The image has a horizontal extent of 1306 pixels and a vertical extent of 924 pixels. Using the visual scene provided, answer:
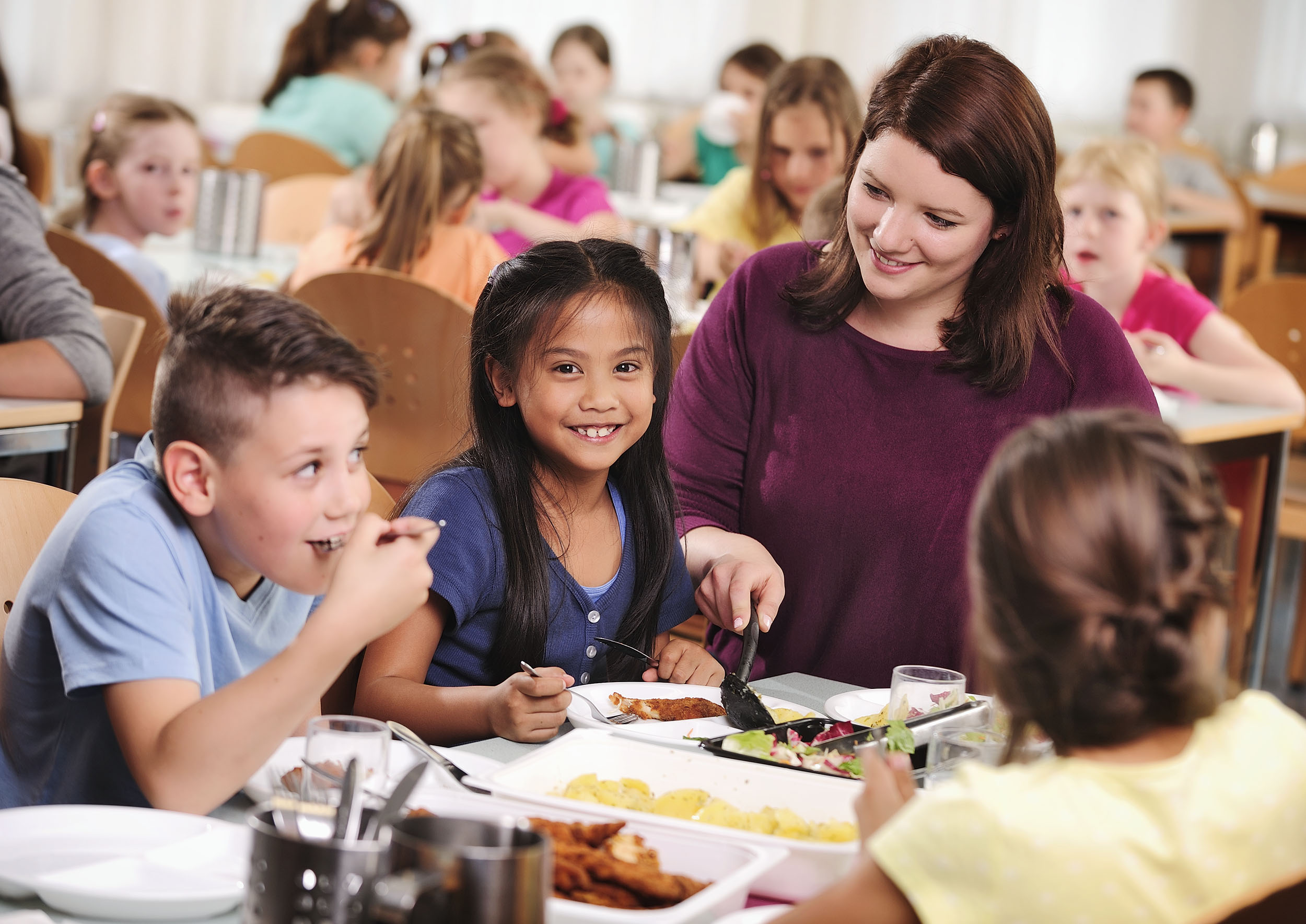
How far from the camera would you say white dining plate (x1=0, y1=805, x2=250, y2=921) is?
34.6 inches

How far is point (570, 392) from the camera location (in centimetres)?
161

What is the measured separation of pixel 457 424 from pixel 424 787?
88 centimetres

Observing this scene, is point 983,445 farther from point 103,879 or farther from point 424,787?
point 103,879

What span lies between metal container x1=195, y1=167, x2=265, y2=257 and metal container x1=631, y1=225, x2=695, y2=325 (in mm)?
1038

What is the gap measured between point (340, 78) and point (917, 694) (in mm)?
4888

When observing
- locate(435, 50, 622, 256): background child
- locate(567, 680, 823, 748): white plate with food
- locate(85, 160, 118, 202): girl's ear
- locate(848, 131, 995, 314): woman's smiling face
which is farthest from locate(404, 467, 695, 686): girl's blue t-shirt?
locate(435, 50, 622, 256): background child

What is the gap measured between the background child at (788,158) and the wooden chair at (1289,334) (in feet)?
3.86

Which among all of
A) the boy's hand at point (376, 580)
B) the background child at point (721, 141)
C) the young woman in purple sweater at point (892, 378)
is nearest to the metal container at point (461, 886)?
the boy's hand at point (376, 580)

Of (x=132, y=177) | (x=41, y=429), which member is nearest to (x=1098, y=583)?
(x=41, y=429)

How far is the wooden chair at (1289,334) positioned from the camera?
3.66m

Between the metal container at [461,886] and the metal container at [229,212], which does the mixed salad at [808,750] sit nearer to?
the metal container at [461,886]

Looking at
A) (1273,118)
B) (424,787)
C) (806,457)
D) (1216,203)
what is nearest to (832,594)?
(806,457)

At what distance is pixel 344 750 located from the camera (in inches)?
36.6

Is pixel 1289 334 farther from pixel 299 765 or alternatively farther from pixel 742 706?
pixel 299 765
